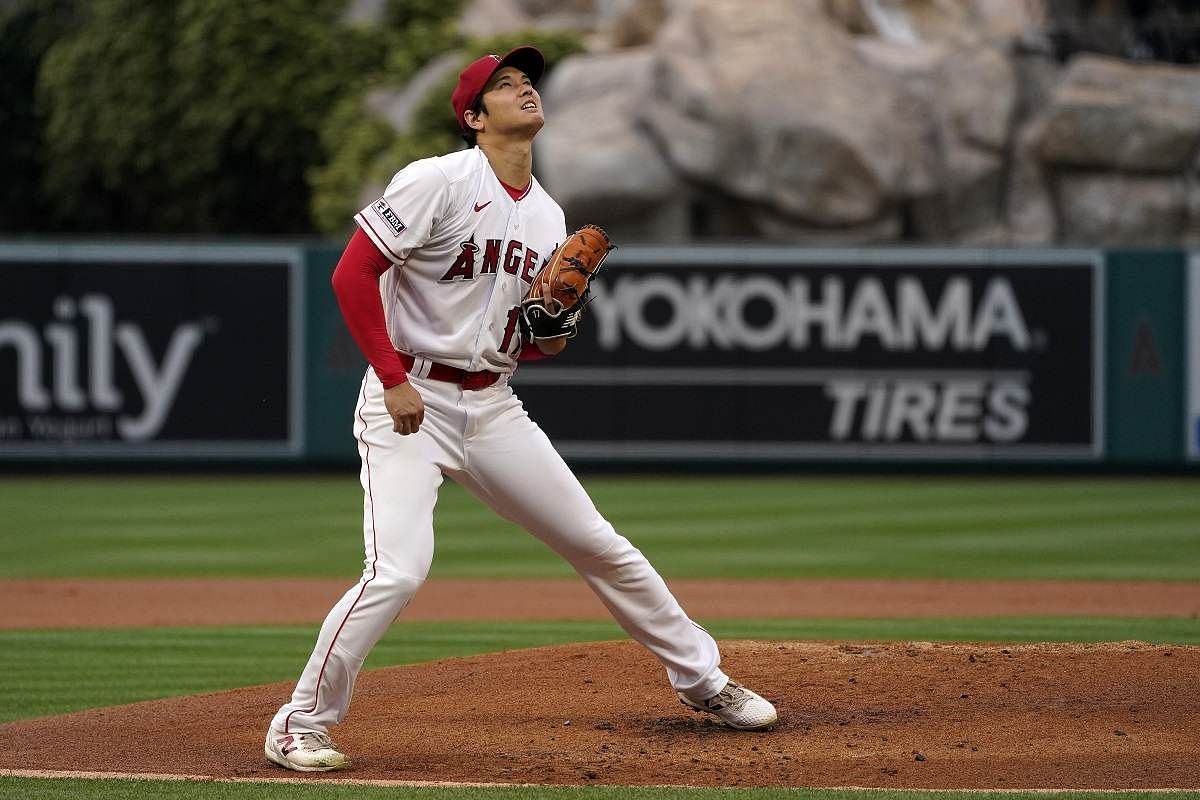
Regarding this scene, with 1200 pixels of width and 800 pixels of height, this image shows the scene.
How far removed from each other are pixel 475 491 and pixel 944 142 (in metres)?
16.3

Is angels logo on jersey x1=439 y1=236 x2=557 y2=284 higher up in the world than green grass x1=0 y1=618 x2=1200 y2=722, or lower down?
higher up

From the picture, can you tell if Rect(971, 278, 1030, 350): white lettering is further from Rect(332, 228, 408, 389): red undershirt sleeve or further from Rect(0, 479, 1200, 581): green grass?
Rect(332, 228, 408, 389): red undershirt sleeve

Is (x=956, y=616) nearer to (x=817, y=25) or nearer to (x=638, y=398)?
(x=638, y=398)

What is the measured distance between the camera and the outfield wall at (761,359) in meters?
16.6

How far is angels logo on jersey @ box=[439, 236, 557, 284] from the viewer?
17.1ft

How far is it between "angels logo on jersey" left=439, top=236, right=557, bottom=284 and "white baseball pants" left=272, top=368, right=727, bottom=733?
0.32m

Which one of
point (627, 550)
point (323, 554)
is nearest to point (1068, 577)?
point (323, 554)

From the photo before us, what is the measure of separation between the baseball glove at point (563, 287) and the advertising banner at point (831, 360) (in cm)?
1122

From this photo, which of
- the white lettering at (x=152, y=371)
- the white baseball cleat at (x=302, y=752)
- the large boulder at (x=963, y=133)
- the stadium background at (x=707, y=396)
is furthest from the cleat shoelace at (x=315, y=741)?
the large boulder at (x=963, y=133)

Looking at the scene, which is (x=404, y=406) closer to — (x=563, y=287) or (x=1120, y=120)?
(x=563, y=287)

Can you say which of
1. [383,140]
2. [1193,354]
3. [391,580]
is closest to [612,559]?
[391,580]

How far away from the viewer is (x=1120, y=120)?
20.1 meters

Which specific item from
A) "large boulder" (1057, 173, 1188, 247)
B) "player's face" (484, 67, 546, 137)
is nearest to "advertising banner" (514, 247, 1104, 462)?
"large boulder" (1057, 173, 1188, 247)

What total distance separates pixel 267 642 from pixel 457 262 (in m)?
3.61
